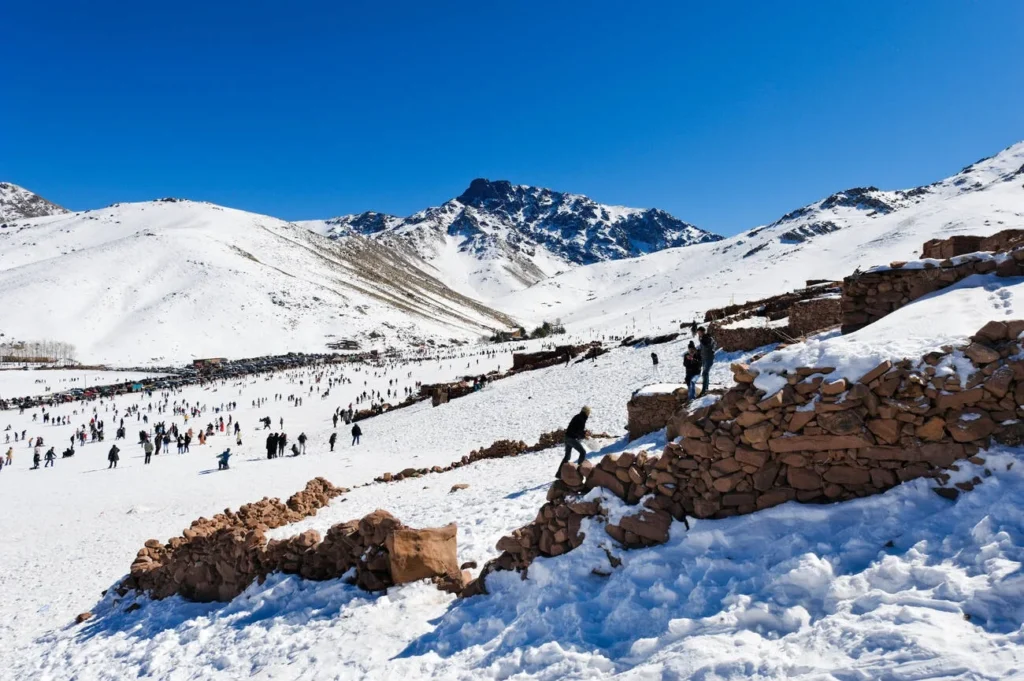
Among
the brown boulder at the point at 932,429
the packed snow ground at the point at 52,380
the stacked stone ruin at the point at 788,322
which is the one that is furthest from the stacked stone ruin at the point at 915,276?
the packed snow ground at the point at 52,380

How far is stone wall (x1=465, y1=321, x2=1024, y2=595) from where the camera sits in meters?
5.75

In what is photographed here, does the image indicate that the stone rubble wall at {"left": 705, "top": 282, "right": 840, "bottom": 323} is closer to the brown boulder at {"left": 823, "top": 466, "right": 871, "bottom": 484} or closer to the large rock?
the brown boulder at {"left": 823, "top": 466, "right": 871, "bottom": 484}

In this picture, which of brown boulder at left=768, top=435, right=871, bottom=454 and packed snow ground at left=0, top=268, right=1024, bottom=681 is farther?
brown boulder at left=768, top=435, right=871, bottom=454

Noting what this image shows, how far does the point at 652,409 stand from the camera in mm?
15445

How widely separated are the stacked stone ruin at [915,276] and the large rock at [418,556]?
738cm

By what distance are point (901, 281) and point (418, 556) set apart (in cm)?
877

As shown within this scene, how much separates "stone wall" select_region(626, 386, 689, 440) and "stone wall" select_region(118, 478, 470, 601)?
8.24 meters

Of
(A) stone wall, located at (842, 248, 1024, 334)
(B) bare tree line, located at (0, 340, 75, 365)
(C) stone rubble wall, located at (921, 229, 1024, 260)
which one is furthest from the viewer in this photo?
(B) bare tree line, located at (0, 340, 75, 365)

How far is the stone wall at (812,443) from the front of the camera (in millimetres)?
5750

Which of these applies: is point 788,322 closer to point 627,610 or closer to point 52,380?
point 627,610

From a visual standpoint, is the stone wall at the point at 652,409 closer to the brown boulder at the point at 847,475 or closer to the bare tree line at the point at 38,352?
the brown boulder at the point at 847,475

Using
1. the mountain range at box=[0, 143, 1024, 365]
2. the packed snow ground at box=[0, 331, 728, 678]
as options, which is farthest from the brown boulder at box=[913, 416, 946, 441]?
the mountain range at box=[0, 143, 1024, 365]

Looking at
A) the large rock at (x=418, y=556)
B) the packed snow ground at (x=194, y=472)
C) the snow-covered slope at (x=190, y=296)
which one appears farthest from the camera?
the snow-covered slope at (x=190, y=296)

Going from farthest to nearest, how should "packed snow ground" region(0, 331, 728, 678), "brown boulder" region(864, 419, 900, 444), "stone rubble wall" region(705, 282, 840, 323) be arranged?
1. "stone rubble wall" region(705, 282, 840, 323)
2. "packed snow ground" region(0, 331, 728, 678)
3. "brown boulder" region(864, 419, 900, 444)
